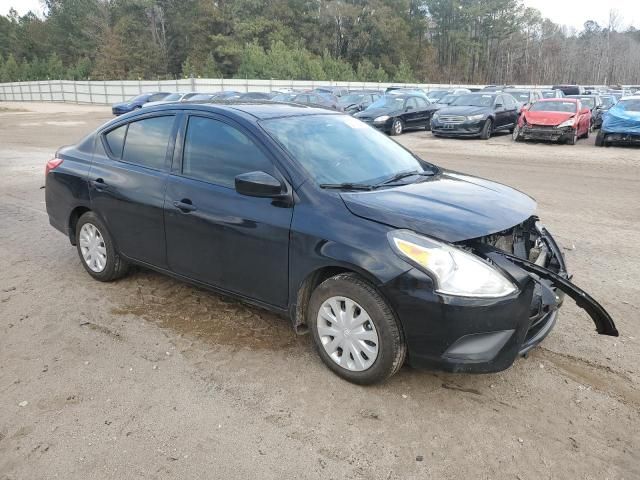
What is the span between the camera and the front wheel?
1986 centimetres

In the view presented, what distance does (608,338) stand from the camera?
389cm

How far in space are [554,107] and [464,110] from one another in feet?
9.37

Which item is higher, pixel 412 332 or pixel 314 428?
pixel 412 332

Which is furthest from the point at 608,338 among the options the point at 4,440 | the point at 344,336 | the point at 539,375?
the point at 4,440

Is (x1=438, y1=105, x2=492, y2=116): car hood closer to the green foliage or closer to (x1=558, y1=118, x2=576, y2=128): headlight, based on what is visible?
(x1=558, y1=118, x2=576, y2=128): headlight

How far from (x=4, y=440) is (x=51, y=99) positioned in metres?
60.3

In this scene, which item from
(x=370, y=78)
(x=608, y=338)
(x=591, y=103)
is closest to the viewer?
(x=608, y=338)

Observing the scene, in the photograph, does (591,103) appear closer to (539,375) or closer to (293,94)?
(293,94)

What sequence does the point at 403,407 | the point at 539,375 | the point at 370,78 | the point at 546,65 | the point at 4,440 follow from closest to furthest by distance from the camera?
the point at 4,440 < the point at 403,407 < the point at 539,375 < the point at 370,78 < the point at 546,65

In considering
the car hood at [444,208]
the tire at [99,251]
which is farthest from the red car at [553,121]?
the tire at [99,251]

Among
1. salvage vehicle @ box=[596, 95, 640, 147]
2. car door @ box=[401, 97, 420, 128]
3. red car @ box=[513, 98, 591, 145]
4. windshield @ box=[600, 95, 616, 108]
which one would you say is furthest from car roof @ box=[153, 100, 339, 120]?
windshield @ box=[600, 95, 616, 108]

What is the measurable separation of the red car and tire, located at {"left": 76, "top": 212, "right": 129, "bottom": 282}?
15.0 metres

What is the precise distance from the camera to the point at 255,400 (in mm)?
3150

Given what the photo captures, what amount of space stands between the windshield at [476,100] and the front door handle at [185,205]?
16.7 meters
